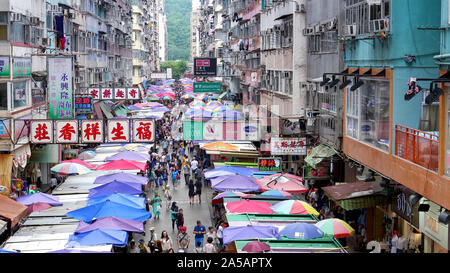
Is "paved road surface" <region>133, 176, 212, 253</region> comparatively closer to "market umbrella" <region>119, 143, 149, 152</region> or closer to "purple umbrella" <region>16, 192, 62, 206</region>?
"purple umbrella" <region>16, 192, 62, 206</region>

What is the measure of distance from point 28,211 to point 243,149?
51.4ft

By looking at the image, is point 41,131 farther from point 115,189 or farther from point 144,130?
point 144,130

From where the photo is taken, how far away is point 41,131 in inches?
891

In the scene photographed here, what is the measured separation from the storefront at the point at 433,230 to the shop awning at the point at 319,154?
7532mm

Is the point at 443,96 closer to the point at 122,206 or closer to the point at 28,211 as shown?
the point at 122,206

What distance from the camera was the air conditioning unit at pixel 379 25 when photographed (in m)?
15.7

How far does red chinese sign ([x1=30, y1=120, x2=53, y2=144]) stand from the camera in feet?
73.8

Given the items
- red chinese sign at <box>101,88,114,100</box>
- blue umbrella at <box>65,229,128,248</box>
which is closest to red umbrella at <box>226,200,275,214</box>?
blue umbrella at <box>65,229,128,248</box>

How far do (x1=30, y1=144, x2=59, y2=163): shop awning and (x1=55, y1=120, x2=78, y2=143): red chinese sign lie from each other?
6753mm

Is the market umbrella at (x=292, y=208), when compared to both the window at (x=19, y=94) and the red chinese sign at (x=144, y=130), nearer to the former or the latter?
the red chinese sign at (x=144, y=130)

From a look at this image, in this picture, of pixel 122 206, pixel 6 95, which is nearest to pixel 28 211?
pixel 122 206

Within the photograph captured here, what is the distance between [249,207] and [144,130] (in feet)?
19.4

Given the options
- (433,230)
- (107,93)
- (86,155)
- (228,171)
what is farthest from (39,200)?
(107,93)
